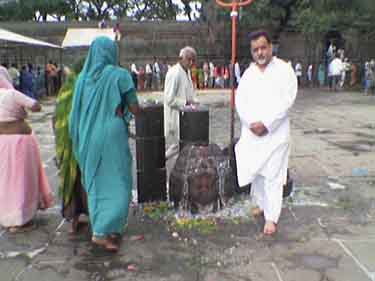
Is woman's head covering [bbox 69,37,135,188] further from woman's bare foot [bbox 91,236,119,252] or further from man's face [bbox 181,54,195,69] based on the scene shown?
man's face [bbox 181,54,195,69]

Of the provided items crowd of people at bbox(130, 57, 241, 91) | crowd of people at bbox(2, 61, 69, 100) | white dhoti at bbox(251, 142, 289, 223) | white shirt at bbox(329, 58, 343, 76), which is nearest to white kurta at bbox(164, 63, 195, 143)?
white dhoti at bbox(251, 142, 289, 223)

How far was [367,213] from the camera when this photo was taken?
4535mm

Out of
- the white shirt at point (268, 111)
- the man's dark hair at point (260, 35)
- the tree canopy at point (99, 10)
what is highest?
the tree canopy at point (99, 10)

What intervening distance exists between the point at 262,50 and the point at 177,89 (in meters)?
1.59

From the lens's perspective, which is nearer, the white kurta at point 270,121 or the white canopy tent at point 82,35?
the white kurta at point 270,121

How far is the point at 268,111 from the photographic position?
12.7 feet

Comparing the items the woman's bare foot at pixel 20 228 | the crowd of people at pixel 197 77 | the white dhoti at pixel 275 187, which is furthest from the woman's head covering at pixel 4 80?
the crowd of people at pixel 197 77

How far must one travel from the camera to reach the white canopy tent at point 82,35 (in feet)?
80.3

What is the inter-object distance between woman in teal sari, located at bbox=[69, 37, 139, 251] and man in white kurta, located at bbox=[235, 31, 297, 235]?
41.2 inches

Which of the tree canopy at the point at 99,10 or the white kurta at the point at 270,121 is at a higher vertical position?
the tree canopy at the point at 99,10

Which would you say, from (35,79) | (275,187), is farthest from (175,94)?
(35,79)

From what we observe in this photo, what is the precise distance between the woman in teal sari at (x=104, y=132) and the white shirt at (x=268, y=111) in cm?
105

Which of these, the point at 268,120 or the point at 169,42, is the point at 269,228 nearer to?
the point at 268,120

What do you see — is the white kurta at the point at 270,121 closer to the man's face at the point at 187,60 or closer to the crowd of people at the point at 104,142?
the crowd of people at the point at 104,142
